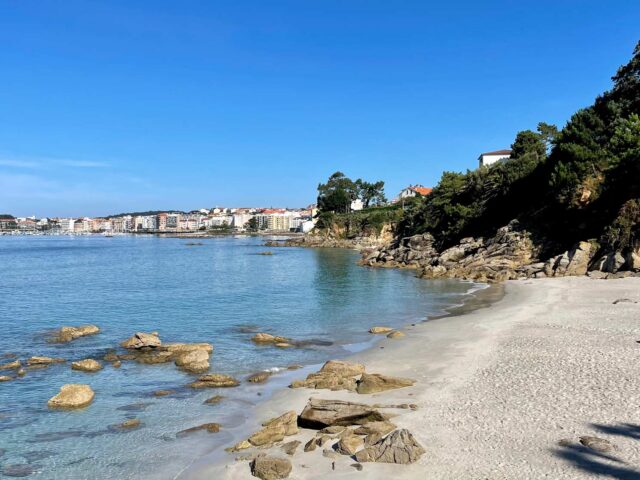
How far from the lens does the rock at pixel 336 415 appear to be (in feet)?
37.9

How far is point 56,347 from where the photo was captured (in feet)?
72.5

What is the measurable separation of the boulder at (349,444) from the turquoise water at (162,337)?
3055 millimetres

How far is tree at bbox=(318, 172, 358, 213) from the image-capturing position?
15038 cm

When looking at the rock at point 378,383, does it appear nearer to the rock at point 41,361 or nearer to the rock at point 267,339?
the rock at point 267,339

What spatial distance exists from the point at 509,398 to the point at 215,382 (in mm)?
9186

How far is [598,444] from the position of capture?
31.2 feet

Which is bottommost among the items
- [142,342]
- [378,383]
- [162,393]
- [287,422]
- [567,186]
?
[162,393]

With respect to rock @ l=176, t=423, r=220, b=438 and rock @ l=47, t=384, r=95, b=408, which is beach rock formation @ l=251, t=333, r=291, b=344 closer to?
rock @ l=47, t=384, r=95, b=408

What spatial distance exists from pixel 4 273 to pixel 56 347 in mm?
47221

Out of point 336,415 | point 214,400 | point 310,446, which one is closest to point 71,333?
point 214,400

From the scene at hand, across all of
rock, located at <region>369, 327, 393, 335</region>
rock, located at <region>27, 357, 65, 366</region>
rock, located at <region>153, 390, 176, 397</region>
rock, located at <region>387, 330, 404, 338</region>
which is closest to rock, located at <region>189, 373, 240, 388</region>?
rock, located at <region>153, 390, 176, 397</region>

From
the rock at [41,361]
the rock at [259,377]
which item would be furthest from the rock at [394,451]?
the rock at [41,361]

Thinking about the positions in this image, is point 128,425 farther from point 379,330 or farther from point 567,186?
point 567,186

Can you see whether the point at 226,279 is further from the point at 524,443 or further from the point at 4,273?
the point at 524,443
